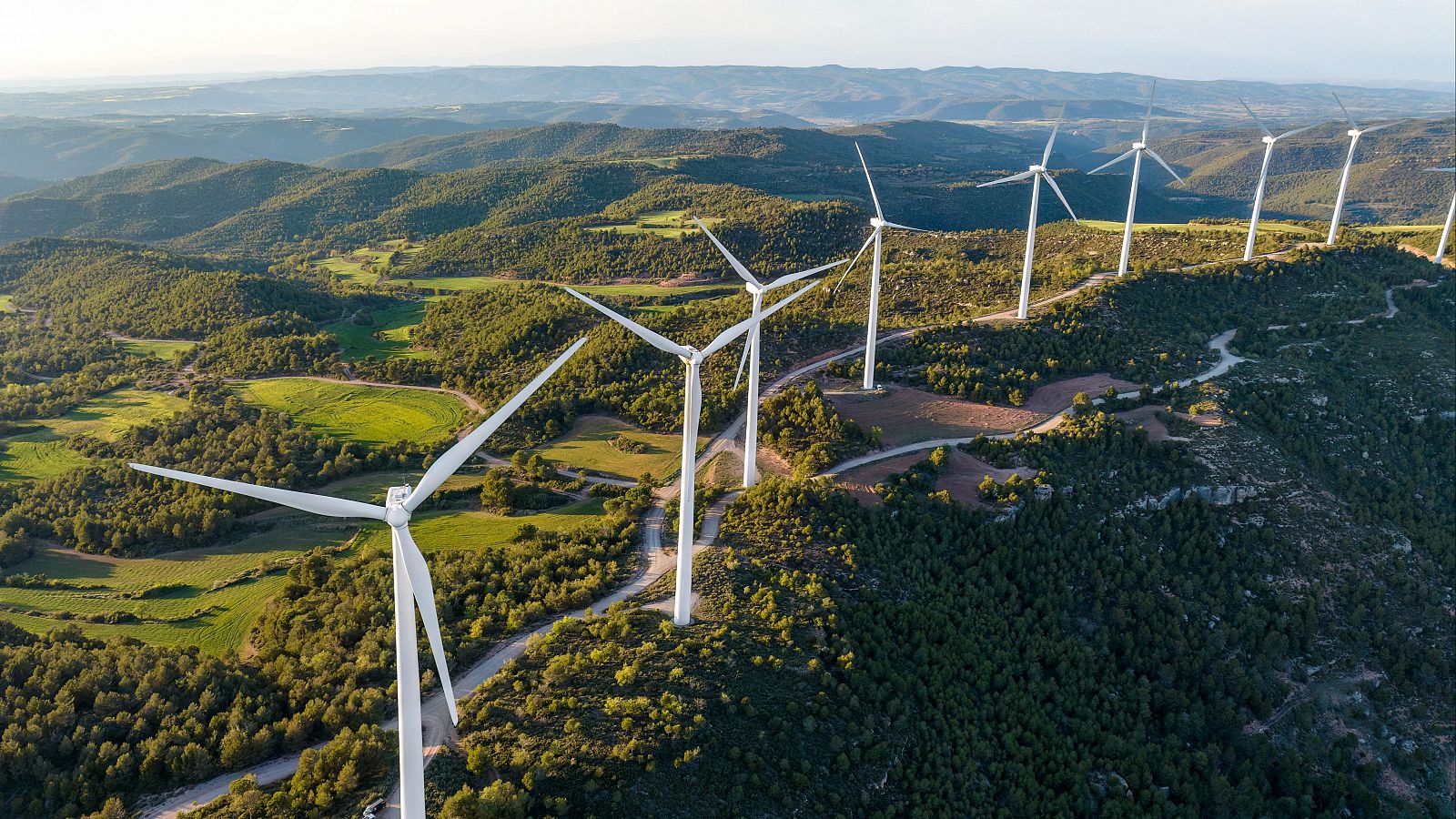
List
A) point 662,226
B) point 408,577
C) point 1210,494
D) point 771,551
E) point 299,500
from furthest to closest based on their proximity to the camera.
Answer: point 662,226 < point 1210,494 < point 771,551 < point 408,577 < point 299,500

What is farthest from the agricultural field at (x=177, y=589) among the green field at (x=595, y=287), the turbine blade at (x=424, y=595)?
the green field at (x=595, y=287)

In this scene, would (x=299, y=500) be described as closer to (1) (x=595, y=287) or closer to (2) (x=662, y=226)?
(1) (x=595, y=287)

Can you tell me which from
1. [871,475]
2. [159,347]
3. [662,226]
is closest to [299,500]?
[871,475]

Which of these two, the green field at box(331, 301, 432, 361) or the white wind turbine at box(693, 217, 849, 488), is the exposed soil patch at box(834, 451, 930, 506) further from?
the green field at box(331, 301, 432, 361)

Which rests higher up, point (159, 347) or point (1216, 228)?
point (1216, 228)

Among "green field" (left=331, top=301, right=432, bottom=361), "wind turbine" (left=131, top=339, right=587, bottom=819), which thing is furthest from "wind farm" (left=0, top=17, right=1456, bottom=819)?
"green field" (left=331, top=301, right=432, bottom=361)

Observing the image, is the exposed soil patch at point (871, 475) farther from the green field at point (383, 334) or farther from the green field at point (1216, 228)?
the green field at point (1216, 228)
